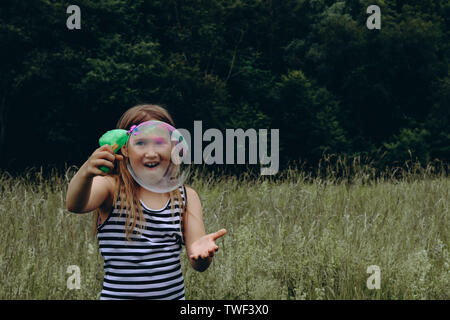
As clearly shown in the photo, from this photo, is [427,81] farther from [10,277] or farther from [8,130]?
[10,277]

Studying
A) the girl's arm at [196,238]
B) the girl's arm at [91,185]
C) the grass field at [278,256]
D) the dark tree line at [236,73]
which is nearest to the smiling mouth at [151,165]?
the girl's arm at [91,185]

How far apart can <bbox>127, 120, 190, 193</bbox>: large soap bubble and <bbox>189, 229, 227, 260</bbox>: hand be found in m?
0.26

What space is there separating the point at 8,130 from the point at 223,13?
12.2 m

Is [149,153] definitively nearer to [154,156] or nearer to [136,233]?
[154,156]

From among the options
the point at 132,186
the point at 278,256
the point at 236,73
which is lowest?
the point at 278,256

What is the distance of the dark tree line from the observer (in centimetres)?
2064

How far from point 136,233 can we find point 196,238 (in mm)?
265

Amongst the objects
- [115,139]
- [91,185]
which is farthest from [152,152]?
[91,185]

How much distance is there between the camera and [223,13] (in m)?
26.2

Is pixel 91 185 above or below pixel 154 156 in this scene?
below

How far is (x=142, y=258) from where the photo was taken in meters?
2.05

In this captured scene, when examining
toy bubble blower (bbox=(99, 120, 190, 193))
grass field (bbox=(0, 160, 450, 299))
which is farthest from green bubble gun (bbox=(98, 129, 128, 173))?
grass field (bbox=(0, 160, 450, 299))

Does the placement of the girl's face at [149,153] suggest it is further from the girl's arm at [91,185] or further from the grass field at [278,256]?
the grass field at [278,256]

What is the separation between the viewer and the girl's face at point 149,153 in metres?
2.02
